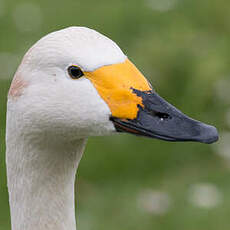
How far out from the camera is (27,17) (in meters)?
4.95

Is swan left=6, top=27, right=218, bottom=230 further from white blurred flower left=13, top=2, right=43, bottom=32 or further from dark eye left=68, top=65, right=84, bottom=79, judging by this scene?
white blurred flower left=13, top=2, right=43, bottom=32

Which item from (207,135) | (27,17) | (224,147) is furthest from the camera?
(27,17)

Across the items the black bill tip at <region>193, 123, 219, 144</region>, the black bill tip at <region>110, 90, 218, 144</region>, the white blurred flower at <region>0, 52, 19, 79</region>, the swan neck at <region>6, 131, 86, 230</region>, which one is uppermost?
the black bill tip at <region>110, 90, 218, 144</region>

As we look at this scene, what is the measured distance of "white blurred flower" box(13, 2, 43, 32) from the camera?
479 centimetres

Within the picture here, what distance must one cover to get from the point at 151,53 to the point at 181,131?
2531 mm

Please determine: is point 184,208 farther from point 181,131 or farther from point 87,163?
point 181,131

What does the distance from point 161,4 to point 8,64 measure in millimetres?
1354

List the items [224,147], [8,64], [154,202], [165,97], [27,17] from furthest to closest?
[27,17], [8,64], [165,97], [224,147], [154,202]

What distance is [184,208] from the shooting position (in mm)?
3320

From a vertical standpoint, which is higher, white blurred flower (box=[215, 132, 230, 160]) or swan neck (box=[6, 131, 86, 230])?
swan neck (box=[6, 131, 86, 230])

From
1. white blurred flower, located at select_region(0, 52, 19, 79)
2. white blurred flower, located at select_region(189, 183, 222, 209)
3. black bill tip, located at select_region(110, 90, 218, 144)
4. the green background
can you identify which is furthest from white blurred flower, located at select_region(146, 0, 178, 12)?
black bill tip, located at select_region(110, 90, 218, 144)

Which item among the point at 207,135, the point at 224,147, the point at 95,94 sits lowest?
the point at 224,147

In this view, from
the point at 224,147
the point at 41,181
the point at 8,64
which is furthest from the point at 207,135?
the point at 8,64

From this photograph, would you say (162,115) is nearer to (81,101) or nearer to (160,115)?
(160,115)
